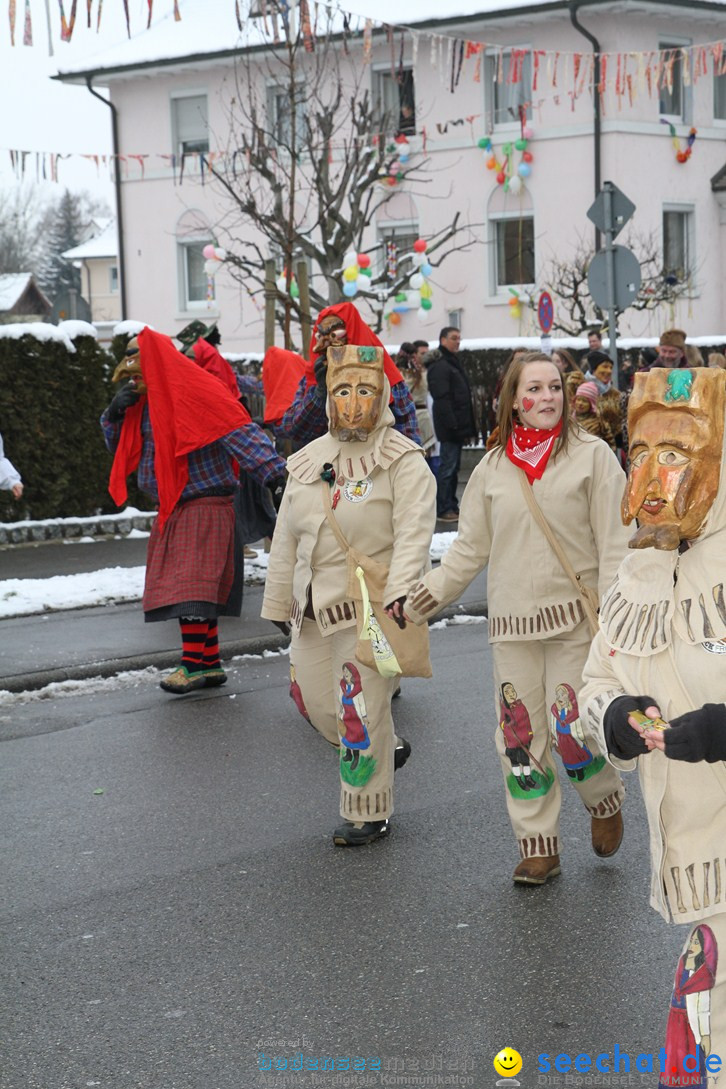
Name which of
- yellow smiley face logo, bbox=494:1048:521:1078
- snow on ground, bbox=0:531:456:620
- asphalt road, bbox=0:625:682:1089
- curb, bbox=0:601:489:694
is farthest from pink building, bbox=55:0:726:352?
yellow smiley face logo, bbox=494:1048:521:1078

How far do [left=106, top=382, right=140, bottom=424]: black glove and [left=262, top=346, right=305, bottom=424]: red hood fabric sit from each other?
8.85ft

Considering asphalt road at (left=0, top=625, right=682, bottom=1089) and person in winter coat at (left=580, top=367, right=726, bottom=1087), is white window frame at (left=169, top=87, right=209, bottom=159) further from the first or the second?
person in winter coat at (left=580, top=367, right=726, bottom=1087)

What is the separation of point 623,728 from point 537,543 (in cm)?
206

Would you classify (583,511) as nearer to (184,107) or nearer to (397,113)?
(397,113)

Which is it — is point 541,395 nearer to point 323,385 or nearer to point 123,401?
point 323,385

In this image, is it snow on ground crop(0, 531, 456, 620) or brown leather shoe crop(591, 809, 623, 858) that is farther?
snow on ground crop(0, 531, 456, 620)

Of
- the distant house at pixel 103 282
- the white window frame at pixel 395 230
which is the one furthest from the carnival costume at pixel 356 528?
the distant house at pixel 103 282

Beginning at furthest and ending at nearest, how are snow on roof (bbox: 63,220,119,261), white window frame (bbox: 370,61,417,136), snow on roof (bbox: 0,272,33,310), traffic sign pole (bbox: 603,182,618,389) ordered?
snow on roof (bbox: 63,220,119,261) < snow on roof (bbox: 0,272,33,310) < white window frame (bbox: 370,61,417,136) < traffic sign pole (bbox: 603,182,618,389)

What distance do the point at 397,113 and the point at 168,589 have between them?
79.2 feet

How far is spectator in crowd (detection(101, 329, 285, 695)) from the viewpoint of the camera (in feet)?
27.1

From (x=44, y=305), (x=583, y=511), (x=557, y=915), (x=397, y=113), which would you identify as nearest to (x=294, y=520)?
(x=583, y=511)

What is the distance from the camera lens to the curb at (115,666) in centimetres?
912

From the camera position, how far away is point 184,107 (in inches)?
1325

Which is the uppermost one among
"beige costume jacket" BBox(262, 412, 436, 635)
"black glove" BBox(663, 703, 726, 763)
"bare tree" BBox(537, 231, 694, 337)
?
"bare tree" BBox(537, 231, 694, 337)
